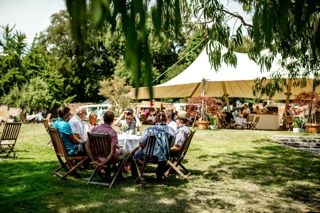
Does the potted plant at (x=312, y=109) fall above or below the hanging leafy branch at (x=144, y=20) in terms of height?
below

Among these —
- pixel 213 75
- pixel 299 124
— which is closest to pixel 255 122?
pixel 299 124

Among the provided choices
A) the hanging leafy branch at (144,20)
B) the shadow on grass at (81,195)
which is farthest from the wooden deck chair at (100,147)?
the hanging leafy branch at (144,20)

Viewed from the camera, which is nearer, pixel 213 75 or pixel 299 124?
pixel 299 124

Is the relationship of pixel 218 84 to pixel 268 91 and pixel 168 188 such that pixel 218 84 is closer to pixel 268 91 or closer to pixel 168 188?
pixel 268 91

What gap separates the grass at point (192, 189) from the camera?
4965 mm

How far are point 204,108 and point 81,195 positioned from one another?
13233 mm

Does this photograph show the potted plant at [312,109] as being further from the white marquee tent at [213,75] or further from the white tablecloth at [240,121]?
the white tablecloth at [240,121]

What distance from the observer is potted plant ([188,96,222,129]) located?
1802 cm

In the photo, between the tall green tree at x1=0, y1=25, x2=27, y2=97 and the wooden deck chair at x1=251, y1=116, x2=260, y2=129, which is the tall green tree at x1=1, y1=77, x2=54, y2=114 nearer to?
the tall green tree at x1=0, y1=25, x2=27, y2=97

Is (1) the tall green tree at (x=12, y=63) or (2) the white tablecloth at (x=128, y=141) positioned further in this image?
(1) the tall green tree at (x=12, y=63)

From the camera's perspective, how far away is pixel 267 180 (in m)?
6.93

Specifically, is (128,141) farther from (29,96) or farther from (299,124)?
(29,96)

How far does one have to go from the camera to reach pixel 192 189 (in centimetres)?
597

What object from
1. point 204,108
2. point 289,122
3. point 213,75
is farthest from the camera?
point 289,122
